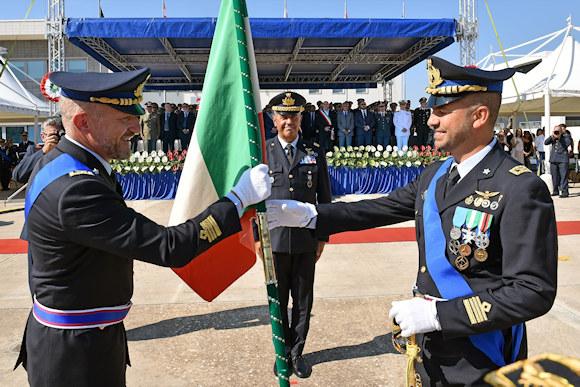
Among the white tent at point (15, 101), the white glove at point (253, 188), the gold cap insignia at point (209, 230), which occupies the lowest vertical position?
the gold cap insignia at point (209, 230)

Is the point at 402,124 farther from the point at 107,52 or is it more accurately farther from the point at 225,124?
the point at 225,124

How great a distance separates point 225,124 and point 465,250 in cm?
111

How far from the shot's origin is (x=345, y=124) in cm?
1548

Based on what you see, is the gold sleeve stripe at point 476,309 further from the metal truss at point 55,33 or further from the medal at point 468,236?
the metal truss at point 55,33

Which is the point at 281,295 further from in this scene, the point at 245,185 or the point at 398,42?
the point at 398,42

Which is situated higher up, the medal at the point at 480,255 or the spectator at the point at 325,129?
the spectator at the point at 325,129

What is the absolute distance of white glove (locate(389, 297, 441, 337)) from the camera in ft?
5.79

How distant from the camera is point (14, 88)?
1869cm

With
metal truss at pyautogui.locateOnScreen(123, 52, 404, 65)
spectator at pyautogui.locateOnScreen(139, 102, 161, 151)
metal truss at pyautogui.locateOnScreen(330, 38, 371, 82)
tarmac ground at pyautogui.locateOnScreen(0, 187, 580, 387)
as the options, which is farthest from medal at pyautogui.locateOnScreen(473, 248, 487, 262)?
metal truss at pyautogui.locateOnScreen(123, 52, 404, 65)

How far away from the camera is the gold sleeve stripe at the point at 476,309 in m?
1.67

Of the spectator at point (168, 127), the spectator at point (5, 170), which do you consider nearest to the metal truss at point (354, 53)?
the spectator at point (168, 127)

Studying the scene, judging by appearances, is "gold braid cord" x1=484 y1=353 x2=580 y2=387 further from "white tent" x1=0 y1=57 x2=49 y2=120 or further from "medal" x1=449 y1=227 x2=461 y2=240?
"white tent" x1=0 y1=57 x2=49 y2=120

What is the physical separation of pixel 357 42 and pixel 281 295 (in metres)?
13.1

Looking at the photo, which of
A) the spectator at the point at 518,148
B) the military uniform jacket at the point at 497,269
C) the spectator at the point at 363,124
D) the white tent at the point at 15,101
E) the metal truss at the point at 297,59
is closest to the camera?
the military uniform jacket at the point at 497,269
